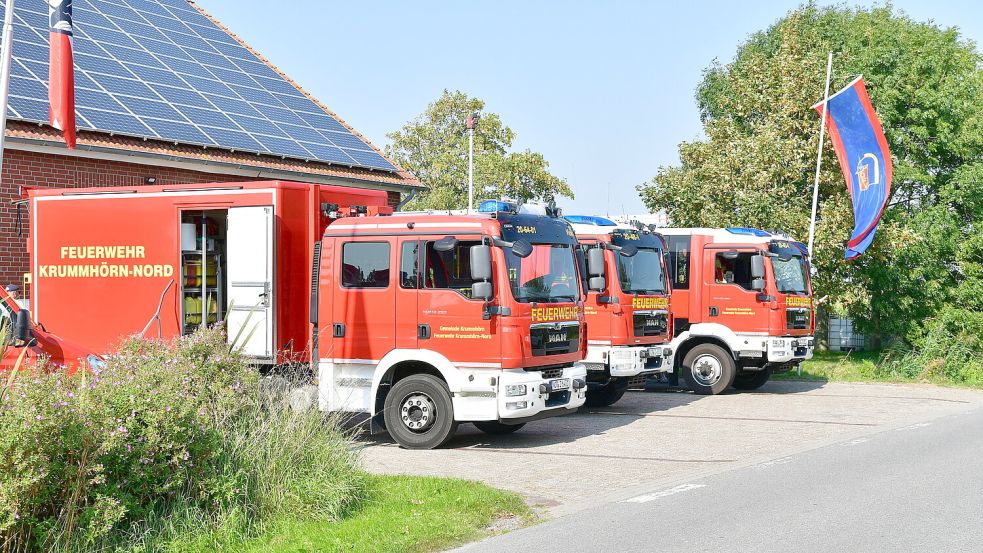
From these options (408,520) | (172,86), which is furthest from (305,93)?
(408,520)

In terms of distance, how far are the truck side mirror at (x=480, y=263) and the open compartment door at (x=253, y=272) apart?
2.60 metres

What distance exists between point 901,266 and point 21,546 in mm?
25628

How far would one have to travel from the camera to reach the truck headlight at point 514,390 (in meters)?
11.6

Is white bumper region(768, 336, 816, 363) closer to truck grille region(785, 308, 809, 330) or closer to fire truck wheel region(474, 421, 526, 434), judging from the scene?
truck grille region(785, 308, 809, 330)

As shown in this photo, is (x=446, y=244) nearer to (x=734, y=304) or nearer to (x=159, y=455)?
(x=159, y=455)

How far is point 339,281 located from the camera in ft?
40.6

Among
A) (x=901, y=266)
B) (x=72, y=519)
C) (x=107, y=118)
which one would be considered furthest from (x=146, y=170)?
(x=901, y=266)

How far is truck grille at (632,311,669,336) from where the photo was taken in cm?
1616

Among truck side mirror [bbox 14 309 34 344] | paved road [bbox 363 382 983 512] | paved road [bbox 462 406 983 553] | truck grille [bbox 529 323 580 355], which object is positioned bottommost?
paved road [bbox 363 382 983 512]

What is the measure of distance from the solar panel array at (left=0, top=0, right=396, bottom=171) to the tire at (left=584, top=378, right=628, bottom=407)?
788 cm

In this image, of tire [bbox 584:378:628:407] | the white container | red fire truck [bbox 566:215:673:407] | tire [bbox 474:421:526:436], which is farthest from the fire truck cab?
tire [bbox 584:378:628:407]

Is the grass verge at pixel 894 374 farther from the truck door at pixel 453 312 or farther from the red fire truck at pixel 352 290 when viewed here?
the truck door at pixel 453 312

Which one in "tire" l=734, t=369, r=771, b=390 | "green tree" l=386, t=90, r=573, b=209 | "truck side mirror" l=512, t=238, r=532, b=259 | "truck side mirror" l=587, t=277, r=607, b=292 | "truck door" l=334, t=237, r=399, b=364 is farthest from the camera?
"green tree" l=386, t=90, r=573, b=209

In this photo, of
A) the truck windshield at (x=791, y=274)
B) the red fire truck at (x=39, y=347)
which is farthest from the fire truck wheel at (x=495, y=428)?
the truck windshield at (x=791, y=274)
